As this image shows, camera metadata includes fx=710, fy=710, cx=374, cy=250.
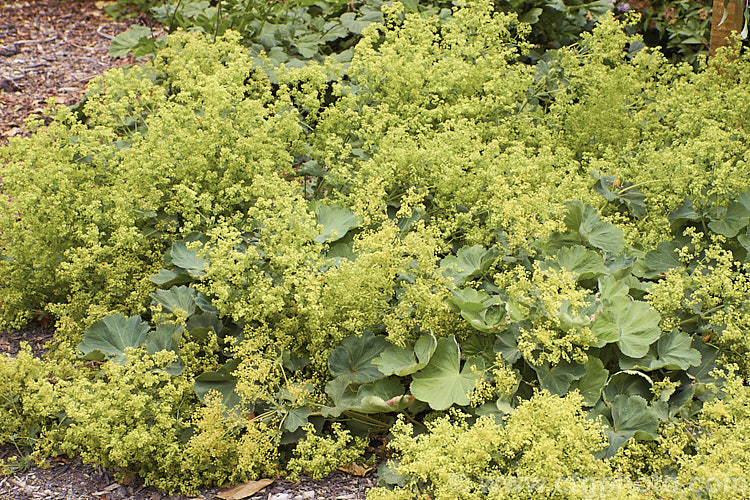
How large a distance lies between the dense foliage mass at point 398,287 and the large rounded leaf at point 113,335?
0.01 meters

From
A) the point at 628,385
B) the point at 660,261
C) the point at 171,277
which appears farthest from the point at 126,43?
the point at 628,385

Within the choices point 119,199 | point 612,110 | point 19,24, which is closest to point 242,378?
point 119,199

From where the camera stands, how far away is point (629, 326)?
289cm

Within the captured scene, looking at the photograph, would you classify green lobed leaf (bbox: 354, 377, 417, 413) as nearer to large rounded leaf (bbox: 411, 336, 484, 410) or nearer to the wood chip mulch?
large rounded leaf (bbox: 411, 336, 484, 410)

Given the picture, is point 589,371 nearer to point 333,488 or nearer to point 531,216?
point 531,216

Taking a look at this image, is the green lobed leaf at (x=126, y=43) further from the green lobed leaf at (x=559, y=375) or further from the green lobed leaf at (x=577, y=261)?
the green lobed leaf at (x=559, y=375)

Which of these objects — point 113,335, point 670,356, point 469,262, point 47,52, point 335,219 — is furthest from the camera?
point 47,52

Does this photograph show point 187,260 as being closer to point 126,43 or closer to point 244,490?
point 244,490

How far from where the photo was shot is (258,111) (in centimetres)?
363

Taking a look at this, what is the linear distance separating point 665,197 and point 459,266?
1177 millimetres

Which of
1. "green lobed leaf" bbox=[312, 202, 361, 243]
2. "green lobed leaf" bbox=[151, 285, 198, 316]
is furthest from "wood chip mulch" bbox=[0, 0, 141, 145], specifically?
"green lobed leaf" bbox=[312, 202, 361, 243]

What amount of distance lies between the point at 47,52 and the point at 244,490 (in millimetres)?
5635

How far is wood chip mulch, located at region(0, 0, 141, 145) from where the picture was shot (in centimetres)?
593

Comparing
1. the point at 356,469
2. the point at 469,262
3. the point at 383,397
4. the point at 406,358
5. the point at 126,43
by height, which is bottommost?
the point at 356,469
